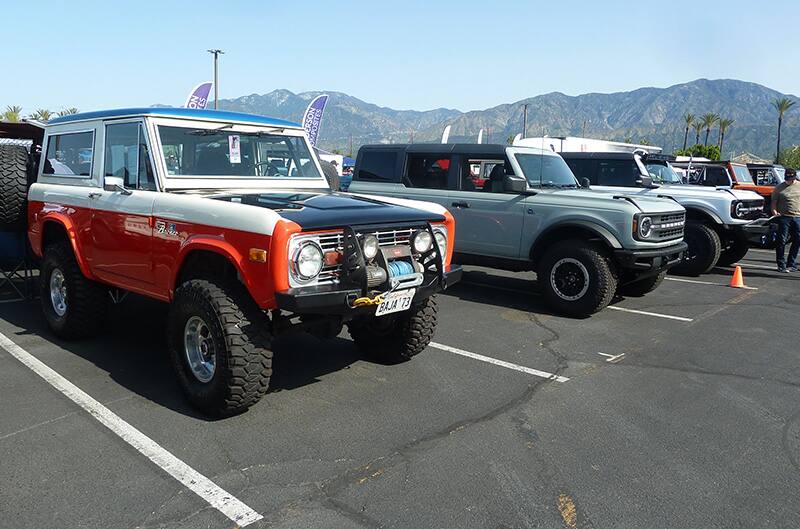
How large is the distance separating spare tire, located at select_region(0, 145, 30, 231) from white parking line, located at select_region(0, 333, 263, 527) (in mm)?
1902

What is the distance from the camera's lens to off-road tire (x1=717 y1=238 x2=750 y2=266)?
11427 millimetres

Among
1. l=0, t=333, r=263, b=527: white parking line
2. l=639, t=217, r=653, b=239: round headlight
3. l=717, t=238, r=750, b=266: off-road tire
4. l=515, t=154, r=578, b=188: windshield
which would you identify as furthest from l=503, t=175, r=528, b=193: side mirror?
l=717, t=238, r=750, b=266: off-road tire

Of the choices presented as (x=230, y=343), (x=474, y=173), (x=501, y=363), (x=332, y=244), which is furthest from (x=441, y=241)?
(x=474, y=173)

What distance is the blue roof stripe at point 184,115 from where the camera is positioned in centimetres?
495

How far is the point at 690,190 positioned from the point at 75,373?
1021cm

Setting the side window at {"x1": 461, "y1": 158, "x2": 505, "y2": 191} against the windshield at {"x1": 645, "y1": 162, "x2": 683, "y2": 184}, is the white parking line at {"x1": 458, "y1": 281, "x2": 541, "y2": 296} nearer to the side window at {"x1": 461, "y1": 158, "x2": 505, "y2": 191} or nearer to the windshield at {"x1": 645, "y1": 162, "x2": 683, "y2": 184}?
the side window at {"x1": 461, "y1": 158, "x2": 505, "y2": 191}

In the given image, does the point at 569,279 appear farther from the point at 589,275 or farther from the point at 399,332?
the point at 399,332

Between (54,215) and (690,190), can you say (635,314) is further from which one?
(54,215)

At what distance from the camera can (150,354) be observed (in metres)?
5.51

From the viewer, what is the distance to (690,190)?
436 inches

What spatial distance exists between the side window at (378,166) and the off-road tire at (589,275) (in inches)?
105

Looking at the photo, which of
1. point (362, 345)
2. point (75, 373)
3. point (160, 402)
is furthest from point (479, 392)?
point (75, 373)

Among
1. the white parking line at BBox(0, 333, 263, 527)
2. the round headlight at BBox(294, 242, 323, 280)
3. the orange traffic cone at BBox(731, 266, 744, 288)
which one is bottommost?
the white parking line at BBox(0, 333, 263, 527)

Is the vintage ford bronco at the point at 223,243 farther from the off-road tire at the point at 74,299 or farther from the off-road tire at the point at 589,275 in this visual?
the off-road tire at the point at 589,275
